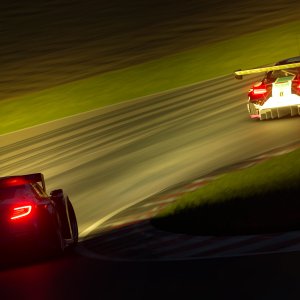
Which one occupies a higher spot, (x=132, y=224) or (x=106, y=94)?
(x=106, y=94)

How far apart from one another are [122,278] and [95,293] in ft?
2.75

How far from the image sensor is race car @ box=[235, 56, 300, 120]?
Answer: 70.7 ft

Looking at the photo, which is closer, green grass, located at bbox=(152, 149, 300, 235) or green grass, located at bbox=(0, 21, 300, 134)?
green grass, located at bbox=(152, 149, 300, 235)

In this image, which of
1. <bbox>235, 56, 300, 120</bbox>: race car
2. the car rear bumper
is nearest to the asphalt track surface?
the car rear bumper

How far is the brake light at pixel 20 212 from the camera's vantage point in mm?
10711

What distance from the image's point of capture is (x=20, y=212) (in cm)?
1077

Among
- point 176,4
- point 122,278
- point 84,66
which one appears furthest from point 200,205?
point 176,4

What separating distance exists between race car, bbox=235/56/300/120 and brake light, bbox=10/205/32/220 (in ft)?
35.5

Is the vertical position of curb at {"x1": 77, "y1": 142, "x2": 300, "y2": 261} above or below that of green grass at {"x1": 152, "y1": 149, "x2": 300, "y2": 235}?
below

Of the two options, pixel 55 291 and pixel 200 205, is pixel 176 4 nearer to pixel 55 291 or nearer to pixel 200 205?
pixel 200 205

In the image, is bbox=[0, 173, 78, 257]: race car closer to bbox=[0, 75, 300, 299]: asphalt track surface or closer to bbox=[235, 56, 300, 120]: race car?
bbox=[0, 75, 300, 299]: asphalt track surface

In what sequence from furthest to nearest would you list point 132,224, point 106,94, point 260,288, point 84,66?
point 84,66 → point 106,94 → point 132,224 → point 260,288

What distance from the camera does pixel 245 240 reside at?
10359 millimetres

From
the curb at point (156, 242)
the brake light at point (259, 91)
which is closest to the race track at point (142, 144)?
the brake light at point (259, 91)
